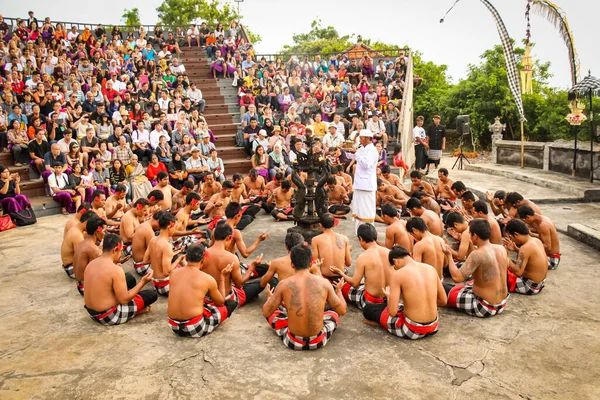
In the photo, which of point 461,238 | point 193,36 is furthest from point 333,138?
point 193,36

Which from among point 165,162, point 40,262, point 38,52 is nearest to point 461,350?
point 40,262

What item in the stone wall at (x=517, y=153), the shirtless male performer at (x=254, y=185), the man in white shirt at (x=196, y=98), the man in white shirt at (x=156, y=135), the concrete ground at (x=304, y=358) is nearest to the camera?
the concrete ground at (x=304, y=358)

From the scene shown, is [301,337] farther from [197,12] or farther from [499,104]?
[197,12]

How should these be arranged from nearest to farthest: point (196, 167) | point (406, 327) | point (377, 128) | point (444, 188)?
point (406, 327), point (444, 188), point (196, 167), point (377, 128)

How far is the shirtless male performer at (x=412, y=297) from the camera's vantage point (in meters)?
4.60

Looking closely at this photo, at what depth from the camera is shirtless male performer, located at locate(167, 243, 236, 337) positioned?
4.79m

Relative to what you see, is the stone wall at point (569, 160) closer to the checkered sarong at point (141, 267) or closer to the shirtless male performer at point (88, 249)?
the checkered sarong at point (141, 267)

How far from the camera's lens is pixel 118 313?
529 centimetres

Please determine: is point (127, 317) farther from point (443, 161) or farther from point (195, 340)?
point (443, 161)

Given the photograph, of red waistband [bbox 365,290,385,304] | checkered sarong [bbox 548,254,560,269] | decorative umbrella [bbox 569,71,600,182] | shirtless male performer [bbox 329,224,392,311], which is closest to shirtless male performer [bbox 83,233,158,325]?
shirtless male performer [bbox 329,224,392,311]

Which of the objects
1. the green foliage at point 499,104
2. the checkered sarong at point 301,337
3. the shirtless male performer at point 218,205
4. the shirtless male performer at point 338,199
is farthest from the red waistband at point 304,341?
the green foliage at point 499,104

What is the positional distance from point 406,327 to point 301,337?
1065 mm

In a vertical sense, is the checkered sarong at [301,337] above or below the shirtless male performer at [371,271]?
below

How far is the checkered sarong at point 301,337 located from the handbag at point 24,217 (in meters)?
7.56
